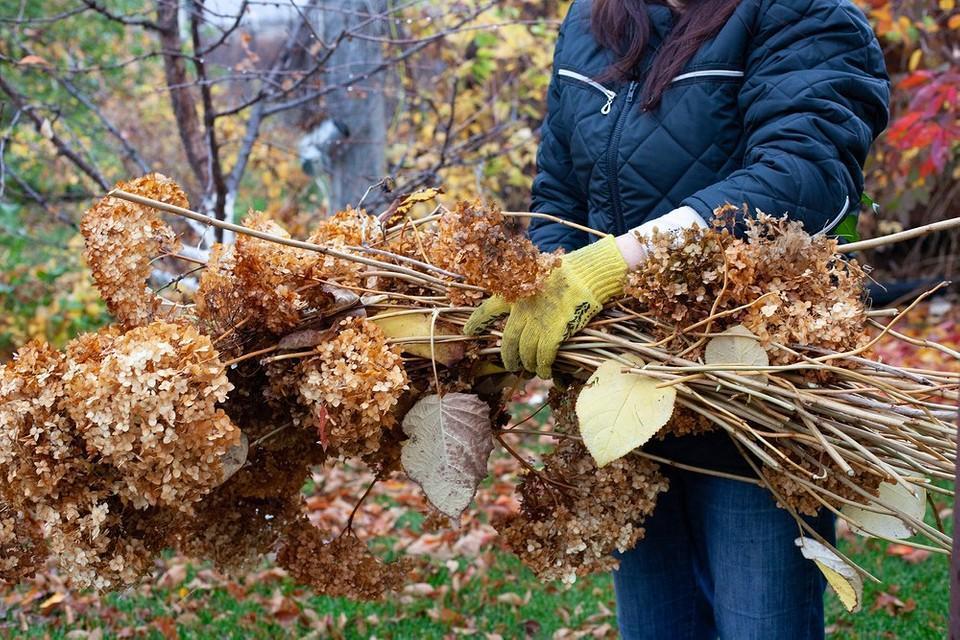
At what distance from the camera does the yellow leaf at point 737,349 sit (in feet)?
3.84

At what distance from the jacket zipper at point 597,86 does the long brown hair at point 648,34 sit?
0.03 m

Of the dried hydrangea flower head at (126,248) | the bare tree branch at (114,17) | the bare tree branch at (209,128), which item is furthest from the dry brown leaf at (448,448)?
the bare tree branch at (114,17)

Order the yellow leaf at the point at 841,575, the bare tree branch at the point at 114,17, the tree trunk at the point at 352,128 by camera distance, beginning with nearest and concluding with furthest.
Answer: the yellow leaf at the point at 841,575
the bare tree branch at the point at 114,17
the tree trunk at the point at 352,128

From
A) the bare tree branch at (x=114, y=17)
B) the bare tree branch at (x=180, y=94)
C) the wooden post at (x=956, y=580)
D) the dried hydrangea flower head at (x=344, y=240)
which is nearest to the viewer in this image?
the wooden post at (x=956, y=580)

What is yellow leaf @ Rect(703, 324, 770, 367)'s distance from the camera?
117 centimetres

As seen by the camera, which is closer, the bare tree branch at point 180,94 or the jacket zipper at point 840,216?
the jacket zipper at point 840,216

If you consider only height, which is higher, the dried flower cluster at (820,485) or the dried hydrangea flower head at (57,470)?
the dried hydrangea flower head at (57,470)

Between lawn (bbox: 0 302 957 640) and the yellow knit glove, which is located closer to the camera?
the yellow knit glove

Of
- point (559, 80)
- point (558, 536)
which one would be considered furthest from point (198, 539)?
point (559, 80)

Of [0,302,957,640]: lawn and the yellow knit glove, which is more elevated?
the yellow knit glove

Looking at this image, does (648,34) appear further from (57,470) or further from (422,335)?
(57,470)

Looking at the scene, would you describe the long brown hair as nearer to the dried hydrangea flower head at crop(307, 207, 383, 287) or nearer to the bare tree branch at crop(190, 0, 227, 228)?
the dried hydrangea flower head at crop(307, 207, 383, 287)

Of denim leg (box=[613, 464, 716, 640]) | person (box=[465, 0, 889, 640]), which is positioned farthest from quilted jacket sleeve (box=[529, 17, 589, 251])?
denim leg (box=[613, 464, 716, 640])

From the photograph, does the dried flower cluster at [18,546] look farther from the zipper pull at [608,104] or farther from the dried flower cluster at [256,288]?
the zipper pull at [608,104]
